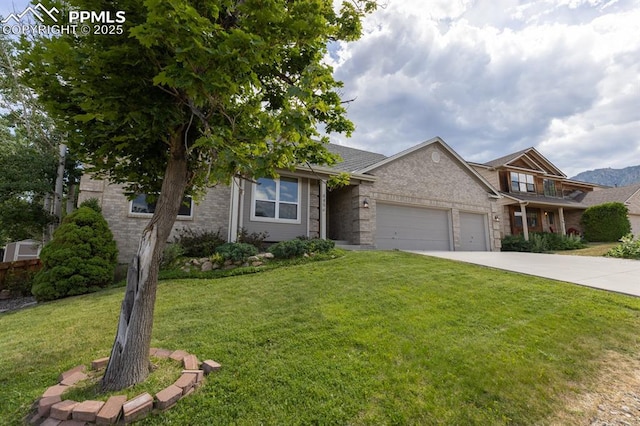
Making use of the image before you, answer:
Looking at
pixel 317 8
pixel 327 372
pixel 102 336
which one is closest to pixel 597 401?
pixel 327 372

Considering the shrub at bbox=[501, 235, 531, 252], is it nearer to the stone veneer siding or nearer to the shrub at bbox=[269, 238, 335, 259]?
the shrub at bbox=[269, 238, 335, 259]

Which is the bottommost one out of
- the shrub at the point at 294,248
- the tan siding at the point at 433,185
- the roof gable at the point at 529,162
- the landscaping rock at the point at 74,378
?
the landscaping rock at the point at 74,378

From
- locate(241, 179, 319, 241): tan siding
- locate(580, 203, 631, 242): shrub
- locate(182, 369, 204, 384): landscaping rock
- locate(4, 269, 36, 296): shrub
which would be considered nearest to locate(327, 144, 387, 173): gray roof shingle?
locate(241, 179, 319, 241): tan siding

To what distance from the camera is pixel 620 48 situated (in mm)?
8195

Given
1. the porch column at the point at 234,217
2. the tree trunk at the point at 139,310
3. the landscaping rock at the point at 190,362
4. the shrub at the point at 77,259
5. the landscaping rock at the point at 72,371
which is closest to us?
the tree trunk at the point at 139,310

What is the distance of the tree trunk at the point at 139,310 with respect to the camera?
104 inches

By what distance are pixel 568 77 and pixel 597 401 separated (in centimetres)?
1145

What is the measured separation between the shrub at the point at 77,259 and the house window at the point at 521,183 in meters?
24.5

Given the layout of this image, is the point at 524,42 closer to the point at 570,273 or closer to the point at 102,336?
the point at 570,273

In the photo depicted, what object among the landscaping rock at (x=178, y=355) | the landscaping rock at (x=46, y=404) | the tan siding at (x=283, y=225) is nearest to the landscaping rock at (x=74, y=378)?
the landscaping rock at (x=46, y=404)

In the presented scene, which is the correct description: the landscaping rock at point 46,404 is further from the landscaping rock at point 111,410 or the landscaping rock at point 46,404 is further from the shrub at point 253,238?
the shrub at point 253,238

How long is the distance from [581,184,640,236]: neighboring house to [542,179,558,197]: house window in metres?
2.84

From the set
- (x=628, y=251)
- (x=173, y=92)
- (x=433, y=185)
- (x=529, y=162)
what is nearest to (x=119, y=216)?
(x=173, y=92)

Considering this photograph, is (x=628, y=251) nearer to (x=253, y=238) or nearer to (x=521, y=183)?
(x=521, y=183)
